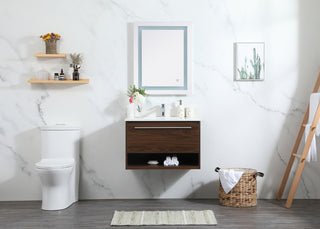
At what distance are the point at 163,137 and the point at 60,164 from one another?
39.6 inches

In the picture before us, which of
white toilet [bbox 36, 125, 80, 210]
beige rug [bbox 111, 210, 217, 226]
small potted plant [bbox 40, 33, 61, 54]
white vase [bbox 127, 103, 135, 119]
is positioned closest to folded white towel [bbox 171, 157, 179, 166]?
beige rug [bbox 111, 210, 217, 226]

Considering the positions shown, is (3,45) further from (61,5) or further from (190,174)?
(190,174)

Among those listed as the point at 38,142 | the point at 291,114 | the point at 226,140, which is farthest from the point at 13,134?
the point at 291,114

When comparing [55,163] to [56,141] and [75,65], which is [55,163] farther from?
[75,65]

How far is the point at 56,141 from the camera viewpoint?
11.4 feet

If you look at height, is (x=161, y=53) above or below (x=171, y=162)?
above

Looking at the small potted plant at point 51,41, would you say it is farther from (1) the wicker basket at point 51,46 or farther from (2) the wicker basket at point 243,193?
(2) the wicker basket at point 243,193

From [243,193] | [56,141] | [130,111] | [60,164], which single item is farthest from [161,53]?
[243,193]

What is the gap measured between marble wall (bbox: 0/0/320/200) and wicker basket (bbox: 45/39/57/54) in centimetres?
12

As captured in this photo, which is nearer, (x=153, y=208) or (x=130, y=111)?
(x=153, y=208)

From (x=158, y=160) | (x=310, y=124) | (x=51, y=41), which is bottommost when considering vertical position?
(x=158, y=160)

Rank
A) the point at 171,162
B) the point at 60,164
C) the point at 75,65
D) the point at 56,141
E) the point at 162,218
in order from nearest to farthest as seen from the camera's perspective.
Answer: the point at 162,218
the point at 60,164
the point at 171,162
the point at 56,141
the point at 75,65

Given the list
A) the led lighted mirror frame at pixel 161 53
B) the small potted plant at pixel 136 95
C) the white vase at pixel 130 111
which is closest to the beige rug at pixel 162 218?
the white vase at pixel 130 111

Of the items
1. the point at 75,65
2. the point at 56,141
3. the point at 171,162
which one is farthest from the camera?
the point at 75,65
